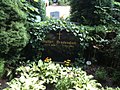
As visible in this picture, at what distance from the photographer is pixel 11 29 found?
5172 mm

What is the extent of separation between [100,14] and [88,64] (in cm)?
147

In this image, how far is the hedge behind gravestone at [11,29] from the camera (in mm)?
4984

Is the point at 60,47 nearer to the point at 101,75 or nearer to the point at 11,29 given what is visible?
the point at 101,75

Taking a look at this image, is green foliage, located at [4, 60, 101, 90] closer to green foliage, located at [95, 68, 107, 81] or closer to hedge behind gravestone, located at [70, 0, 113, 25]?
green foliage, located at [95, 68, 107, 81]

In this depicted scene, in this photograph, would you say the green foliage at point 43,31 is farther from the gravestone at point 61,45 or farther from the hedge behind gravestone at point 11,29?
the hedge behind gravestone at point 11,29

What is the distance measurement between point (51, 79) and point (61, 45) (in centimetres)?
147

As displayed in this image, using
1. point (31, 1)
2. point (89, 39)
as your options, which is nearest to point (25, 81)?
point (89, 39)

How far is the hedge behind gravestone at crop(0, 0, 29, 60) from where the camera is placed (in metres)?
4.98

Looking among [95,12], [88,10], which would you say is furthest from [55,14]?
[95,12]

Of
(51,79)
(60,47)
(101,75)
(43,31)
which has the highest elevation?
(43,31)

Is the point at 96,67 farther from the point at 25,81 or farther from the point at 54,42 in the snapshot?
the point at 25,81

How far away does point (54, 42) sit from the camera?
5.97 meters

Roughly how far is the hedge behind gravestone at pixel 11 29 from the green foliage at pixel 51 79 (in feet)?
1.80

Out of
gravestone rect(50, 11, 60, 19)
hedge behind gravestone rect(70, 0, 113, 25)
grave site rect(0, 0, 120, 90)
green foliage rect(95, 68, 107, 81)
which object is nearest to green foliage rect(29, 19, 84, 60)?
grave site rect(0, 0, 120, 90)
